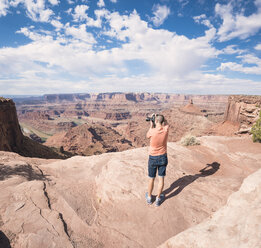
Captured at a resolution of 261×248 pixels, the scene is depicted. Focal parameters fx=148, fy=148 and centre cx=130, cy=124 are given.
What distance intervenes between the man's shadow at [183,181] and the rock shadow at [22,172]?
12.3ft

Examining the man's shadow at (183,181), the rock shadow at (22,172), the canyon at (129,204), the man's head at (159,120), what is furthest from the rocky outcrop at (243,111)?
the rock shadow at (22,172)

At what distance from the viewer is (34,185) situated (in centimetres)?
386

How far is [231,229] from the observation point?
2002 millimetres

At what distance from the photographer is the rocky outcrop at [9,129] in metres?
16.2

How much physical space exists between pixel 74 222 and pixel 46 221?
0.54 m

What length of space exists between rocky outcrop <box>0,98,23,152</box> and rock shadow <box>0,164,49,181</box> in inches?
549

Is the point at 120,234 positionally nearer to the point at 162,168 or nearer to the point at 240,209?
the point at 162,168

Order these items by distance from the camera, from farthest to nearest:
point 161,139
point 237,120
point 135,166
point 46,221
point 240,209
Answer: point 237,120, point 135,166, point 161,139, point 46,221, point 240,209

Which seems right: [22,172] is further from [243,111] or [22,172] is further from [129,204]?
[243,111]

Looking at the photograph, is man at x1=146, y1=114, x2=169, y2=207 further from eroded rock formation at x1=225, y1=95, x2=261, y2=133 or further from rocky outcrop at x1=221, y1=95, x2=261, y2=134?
eroded rock formation at x1=225, y1=95, x2=261, y2=133

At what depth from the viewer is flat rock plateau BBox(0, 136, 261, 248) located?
2168mm

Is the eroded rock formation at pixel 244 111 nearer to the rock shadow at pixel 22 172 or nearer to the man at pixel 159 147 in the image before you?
the man at pixel 159 147

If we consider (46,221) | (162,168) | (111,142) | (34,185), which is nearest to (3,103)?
(34,185)

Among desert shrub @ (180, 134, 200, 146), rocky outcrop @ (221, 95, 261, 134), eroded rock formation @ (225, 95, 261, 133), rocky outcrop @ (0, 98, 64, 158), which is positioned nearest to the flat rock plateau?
desert shrub @ (180, 134, 200, 146)
